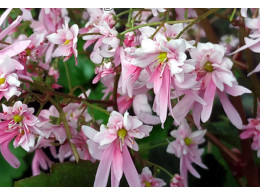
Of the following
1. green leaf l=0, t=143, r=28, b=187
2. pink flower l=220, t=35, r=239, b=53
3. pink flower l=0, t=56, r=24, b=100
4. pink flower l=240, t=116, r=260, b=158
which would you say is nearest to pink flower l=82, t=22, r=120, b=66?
pink flower l=0, t=56, r=24, b=100

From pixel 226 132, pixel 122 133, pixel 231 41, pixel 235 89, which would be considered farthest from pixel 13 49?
pixel 231 41

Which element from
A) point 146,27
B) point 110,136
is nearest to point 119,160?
point 110,136

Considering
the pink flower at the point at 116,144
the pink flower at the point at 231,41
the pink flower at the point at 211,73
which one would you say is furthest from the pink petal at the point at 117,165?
the pink flower at the point at 231,41

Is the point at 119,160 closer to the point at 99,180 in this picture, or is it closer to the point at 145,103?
the point at 99,180

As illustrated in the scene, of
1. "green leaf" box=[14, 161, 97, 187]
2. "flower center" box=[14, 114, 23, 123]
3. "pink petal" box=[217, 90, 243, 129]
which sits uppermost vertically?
"flower center" box=[14, 114, 23, 123]

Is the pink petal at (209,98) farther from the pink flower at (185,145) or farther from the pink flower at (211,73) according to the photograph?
the pink flower at (185,145)

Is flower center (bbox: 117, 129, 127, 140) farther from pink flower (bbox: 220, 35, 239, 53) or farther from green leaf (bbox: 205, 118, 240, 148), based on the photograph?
pink flower (bbox: 220, 35, 239, 53)
